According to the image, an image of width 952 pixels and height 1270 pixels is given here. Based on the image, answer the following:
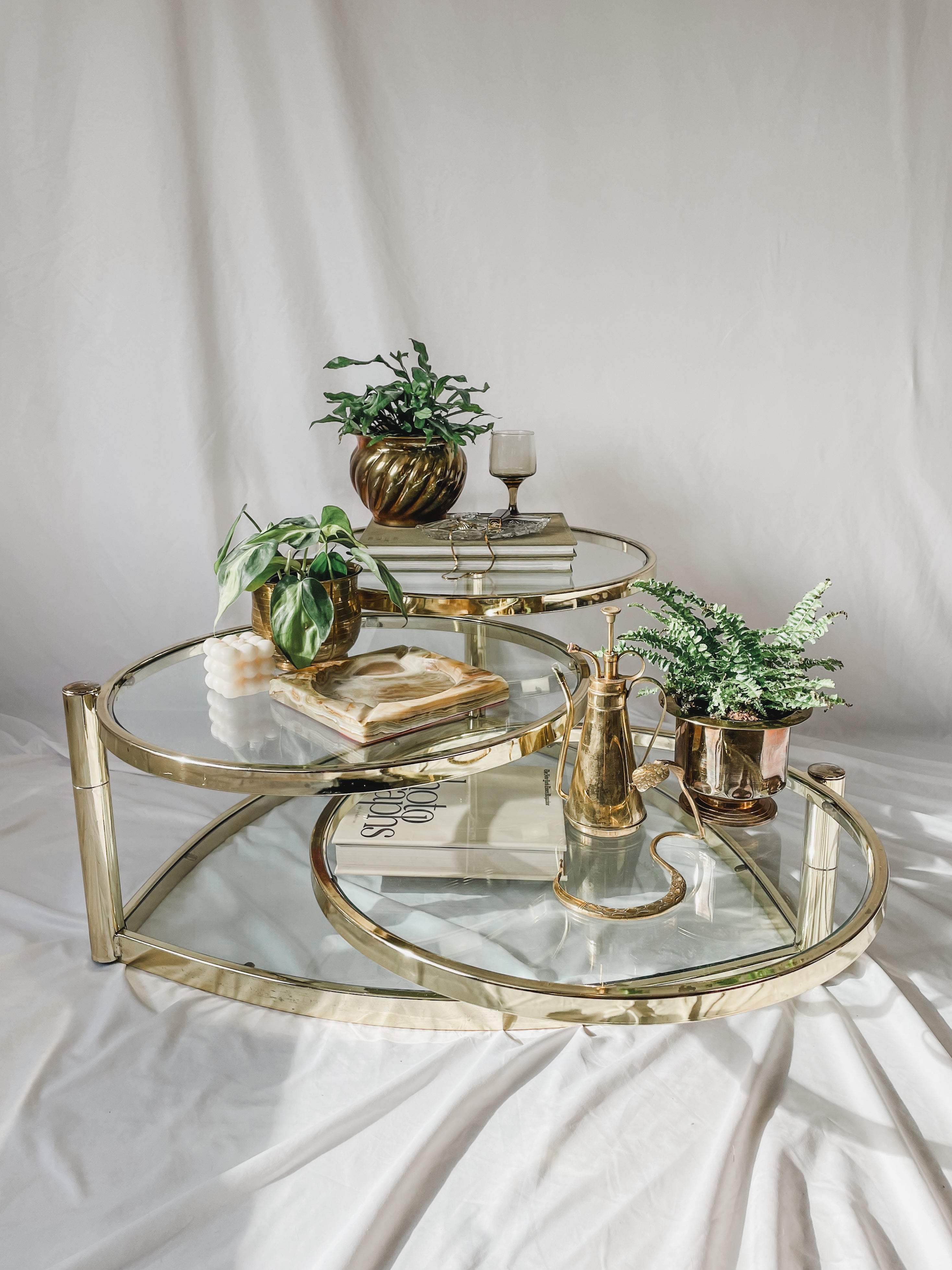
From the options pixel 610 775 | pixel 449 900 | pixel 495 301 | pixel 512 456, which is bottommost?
pixel 449 900

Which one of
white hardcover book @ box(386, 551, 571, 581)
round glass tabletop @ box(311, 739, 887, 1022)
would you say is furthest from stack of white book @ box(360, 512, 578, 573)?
round glass tabletop @ box(311, 739, 887, 1022)

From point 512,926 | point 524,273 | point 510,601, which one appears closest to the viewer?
point 512,926

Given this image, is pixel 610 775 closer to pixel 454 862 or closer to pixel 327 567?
pixel 454 862

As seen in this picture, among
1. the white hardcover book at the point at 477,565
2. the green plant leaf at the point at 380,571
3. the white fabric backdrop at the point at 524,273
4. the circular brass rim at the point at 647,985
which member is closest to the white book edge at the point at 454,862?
the circular brass rim at the point at 647,985

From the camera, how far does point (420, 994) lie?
1196 millimetres

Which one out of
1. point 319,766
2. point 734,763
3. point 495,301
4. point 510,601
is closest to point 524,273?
point 495,301

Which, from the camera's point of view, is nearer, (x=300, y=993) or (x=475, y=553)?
(x=300, y=993)

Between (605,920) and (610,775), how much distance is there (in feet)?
0.56

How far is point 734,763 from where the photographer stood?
3.92ft

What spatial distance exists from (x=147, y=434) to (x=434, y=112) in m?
0.91

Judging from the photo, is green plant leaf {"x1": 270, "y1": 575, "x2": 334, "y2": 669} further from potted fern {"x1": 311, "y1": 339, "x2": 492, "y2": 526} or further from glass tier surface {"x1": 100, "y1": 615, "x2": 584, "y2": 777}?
potted fern {"x1": 311, "y1": 339, "x2": 492, "y2": 526}

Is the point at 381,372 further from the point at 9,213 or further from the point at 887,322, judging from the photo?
the point at 887,322

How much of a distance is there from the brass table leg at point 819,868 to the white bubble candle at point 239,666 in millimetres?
692

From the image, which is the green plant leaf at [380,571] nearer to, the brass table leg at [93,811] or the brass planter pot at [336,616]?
the brass planter pot at [336,616]
